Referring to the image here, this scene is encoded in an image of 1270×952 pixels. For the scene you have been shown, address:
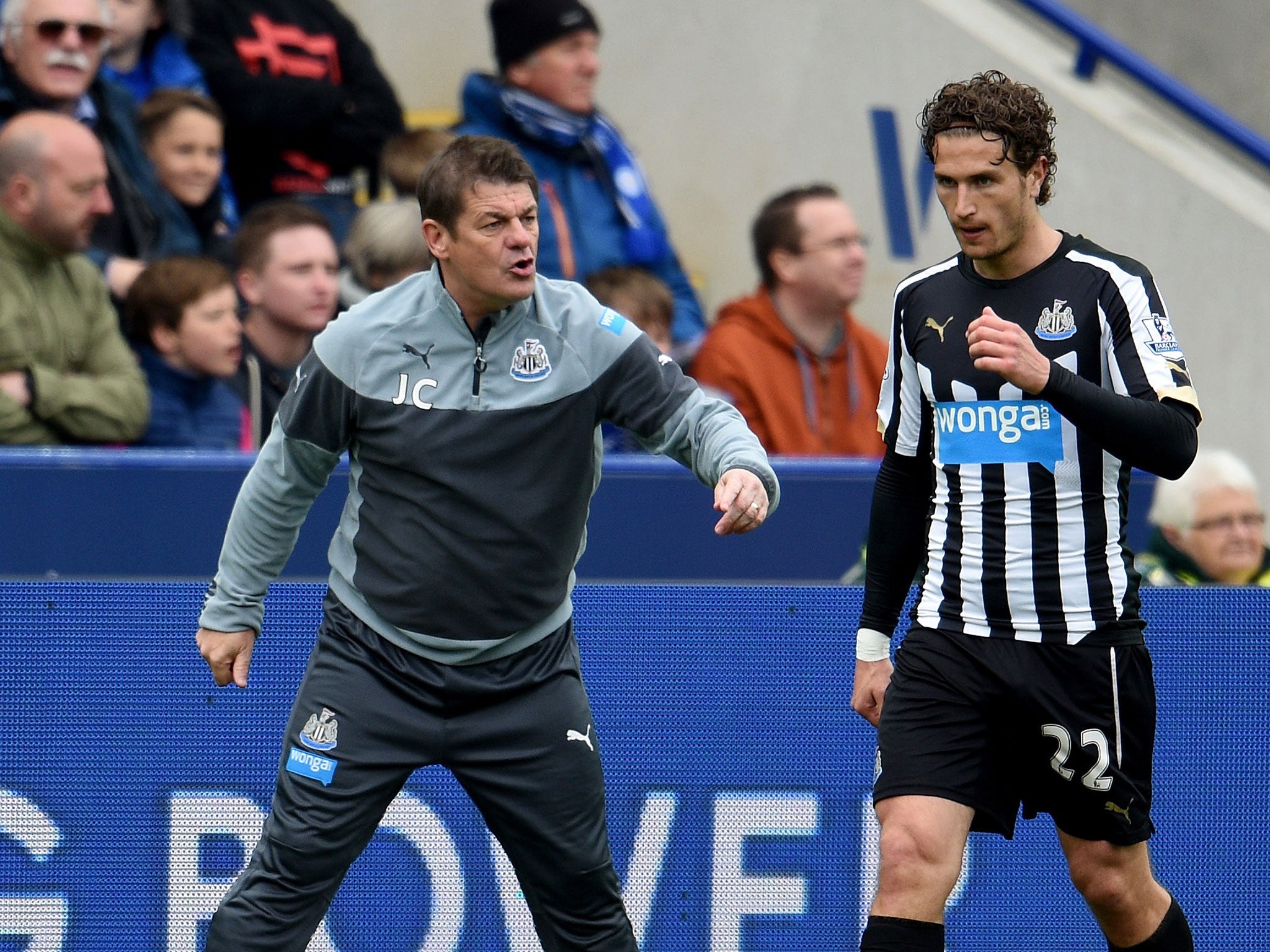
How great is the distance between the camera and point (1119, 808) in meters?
4.02

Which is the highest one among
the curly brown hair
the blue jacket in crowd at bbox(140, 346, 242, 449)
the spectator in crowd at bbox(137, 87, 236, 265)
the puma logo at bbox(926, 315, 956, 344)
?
the curly brown hair

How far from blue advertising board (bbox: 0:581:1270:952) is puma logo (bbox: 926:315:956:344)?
128 cm

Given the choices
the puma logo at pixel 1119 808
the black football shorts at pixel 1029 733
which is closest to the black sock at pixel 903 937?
the black football shorts at pixel 1029 733

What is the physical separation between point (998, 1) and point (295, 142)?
4.14m

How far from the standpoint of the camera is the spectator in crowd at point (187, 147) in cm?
746

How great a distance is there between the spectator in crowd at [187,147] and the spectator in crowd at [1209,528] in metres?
3.77

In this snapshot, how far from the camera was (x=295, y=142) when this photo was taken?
830 centimetres

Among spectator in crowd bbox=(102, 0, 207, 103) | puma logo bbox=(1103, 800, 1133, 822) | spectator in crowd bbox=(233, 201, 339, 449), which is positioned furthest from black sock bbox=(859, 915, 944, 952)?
spectator in crowd bbox=(102, 0, 207, 103)

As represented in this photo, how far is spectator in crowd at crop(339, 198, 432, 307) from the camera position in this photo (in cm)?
696

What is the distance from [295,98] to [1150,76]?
440 centimetres

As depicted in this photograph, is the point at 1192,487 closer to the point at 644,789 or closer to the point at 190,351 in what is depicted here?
the point at 644,789

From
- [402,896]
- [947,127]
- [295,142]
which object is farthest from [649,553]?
[295,142]

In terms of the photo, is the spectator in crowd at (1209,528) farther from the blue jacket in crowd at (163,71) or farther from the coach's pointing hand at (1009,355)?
the blue jacket in crowd at (163,71)

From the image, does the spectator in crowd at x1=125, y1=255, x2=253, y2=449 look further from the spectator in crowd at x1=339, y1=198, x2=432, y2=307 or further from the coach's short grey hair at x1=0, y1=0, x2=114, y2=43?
the coach's short grey hair at x1=0, y1=0, x2=114, y2=43
